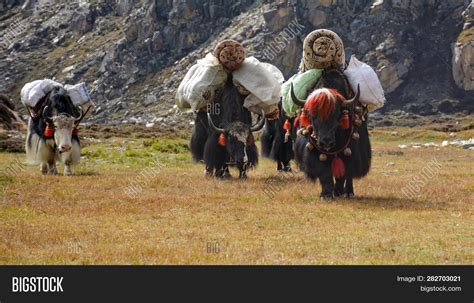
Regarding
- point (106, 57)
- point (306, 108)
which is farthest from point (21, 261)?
point (106, 57)

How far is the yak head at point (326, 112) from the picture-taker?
1082cm

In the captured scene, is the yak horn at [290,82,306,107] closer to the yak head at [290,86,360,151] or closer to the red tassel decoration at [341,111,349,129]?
the yak head at [290,86,360,151]

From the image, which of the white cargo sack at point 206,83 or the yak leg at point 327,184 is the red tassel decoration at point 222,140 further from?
the yak leg at point 327,184

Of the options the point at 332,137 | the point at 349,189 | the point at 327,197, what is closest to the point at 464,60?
the point at 349,189

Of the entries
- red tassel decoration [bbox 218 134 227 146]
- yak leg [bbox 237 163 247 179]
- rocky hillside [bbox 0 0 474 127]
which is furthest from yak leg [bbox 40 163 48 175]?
rocky hillside [bbox 0 0 474 127]

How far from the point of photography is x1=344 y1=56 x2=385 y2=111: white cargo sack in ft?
38.1

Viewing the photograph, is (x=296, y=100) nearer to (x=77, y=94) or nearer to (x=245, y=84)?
(x=245, y=84)

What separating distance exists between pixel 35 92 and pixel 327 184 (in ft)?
24.8

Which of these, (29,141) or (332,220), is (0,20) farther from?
(332,220)

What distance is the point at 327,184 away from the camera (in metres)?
11.2

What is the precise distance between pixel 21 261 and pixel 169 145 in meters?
18.9

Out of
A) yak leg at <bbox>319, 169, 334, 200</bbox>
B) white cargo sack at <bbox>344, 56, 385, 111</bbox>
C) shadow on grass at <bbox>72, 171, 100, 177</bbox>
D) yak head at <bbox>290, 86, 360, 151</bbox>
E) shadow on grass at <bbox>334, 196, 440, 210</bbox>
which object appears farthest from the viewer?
shadow on grass at <bbox>72, 171, 100, 177</bbox>

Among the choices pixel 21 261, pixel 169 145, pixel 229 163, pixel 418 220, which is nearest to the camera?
pixel 21 261

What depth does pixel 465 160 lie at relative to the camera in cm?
2177
